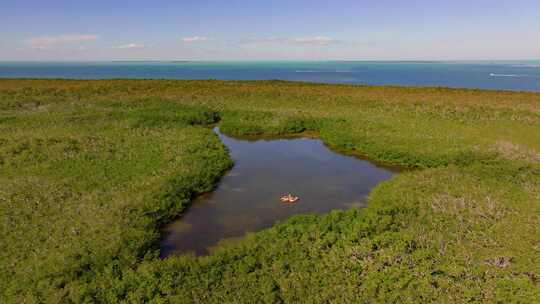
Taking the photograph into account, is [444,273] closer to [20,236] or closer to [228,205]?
[228,205]

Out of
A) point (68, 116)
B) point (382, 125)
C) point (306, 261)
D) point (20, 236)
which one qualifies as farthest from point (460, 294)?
point (68, 116)

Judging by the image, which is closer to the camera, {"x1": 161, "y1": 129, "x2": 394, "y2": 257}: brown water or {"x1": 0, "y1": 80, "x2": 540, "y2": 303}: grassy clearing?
{"x1": 0, "y1": 80, "x2": 540, "y2": 303}: grassy clearing

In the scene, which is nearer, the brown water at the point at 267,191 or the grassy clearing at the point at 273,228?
the grassy clearing at the point at 273,228

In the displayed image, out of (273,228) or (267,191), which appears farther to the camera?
(267,191)
